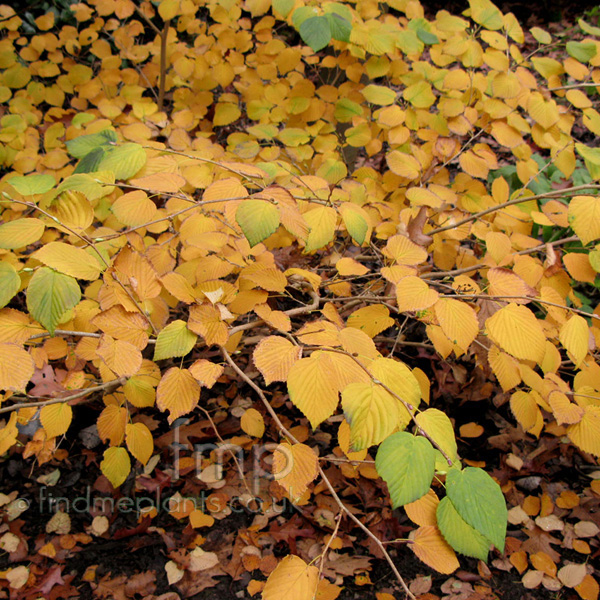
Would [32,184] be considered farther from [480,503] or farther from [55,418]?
[480,503]

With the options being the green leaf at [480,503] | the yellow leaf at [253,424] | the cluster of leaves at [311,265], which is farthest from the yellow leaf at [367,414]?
the yellow leaf at [253,424]

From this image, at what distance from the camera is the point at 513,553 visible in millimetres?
1726

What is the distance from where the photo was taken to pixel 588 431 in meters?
1.19

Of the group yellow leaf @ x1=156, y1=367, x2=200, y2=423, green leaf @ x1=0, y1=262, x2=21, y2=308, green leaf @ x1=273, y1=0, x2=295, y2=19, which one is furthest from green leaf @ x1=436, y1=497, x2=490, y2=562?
green leaf @ x1=273, y1=0, x2=295, y2=19

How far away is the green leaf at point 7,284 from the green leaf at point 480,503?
35.8 inches

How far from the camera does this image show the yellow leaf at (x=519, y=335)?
3.17ft

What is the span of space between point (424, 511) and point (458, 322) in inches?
16.0

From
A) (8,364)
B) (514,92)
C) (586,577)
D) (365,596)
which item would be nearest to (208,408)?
(365,596)

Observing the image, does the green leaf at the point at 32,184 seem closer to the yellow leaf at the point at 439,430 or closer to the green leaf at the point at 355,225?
the green leaf at the point at 355,225

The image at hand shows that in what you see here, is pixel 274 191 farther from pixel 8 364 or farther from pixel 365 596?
pixel 365 596

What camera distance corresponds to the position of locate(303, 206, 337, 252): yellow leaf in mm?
1072

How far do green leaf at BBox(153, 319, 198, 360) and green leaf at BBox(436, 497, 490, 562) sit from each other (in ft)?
2.02

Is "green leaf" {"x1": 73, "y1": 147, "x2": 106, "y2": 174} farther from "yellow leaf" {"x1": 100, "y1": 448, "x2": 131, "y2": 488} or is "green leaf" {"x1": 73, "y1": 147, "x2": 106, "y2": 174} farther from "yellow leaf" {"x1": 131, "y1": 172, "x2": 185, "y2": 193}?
"yellow leaf" {"x1": 100, "y1": 448, "x2": 131, "y2": 488}

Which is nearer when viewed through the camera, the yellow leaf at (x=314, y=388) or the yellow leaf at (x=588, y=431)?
the yellow leaf at (x=314, y=388)
